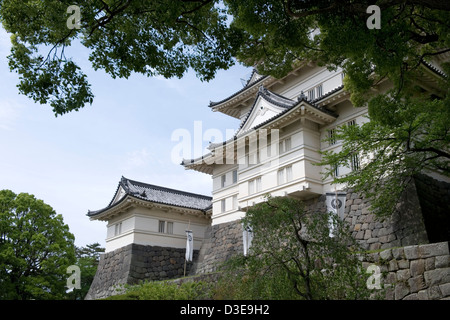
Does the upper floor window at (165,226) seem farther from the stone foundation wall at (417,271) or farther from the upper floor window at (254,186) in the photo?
the stone foundation wall at (417,271)

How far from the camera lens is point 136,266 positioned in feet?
79.0

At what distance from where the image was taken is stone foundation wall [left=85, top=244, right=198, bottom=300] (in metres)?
24.1

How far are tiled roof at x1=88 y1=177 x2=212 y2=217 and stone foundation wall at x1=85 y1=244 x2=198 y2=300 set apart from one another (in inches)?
124

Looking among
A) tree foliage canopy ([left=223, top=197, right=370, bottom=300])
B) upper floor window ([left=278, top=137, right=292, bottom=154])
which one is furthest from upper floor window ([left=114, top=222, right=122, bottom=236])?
Answer: tree foliage canopy ([left=223, top=197, right=370, bottom=300])

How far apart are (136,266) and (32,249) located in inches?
244

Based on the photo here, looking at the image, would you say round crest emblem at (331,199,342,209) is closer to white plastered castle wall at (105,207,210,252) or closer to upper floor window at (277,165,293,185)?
upper floor window at (277,165,293,185)

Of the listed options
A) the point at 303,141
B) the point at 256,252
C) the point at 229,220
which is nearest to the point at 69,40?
the point at 256,252

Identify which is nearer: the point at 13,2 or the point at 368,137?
the point at 13,2

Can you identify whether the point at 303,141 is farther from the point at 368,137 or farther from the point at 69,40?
the point at 69,40

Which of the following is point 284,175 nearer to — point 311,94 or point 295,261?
point 311,94

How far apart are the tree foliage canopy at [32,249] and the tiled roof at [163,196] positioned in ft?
11.6

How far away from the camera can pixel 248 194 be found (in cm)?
2034

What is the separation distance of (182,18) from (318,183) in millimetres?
11249

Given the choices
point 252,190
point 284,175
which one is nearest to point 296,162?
point 284,175
